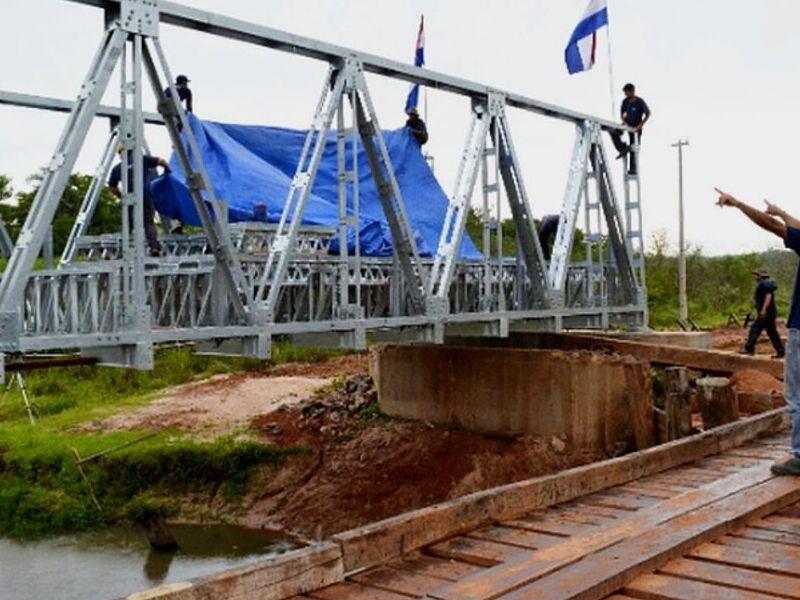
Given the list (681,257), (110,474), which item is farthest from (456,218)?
(681,257)

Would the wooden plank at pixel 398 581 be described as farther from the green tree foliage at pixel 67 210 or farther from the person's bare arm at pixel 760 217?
the green tree foliage at pixel 67 210

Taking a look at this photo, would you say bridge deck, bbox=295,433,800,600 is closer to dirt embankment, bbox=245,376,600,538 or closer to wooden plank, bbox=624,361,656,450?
wooden plank, bbox=624,361,656,450

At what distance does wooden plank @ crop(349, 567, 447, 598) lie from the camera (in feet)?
19.2

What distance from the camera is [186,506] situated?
1928cm

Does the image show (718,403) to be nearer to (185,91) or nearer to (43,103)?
(185,91)

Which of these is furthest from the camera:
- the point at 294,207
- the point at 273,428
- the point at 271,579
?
the point at 273,428

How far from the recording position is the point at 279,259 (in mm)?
10633

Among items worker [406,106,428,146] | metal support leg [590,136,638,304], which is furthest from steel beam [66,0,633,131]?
metal support leg [590,136,638,304]

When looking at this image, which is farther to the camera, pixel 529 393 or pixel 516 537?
pixel 529 393

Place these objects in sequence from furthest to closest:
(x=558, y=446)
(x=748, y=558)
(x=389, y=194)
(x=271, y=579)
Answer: (x=558, y=446)
(x=389, y=194)
(x=748, y=558)
(x=271, y=579)

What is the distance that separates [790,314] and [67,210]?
19910 millimetres

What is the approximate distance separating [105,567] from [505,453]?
22.8ft

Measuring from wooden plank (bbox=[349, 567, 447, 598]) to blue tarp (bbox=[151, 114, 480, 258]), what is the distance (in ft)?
20.8

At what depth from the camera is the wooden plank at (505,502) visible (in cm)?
627
